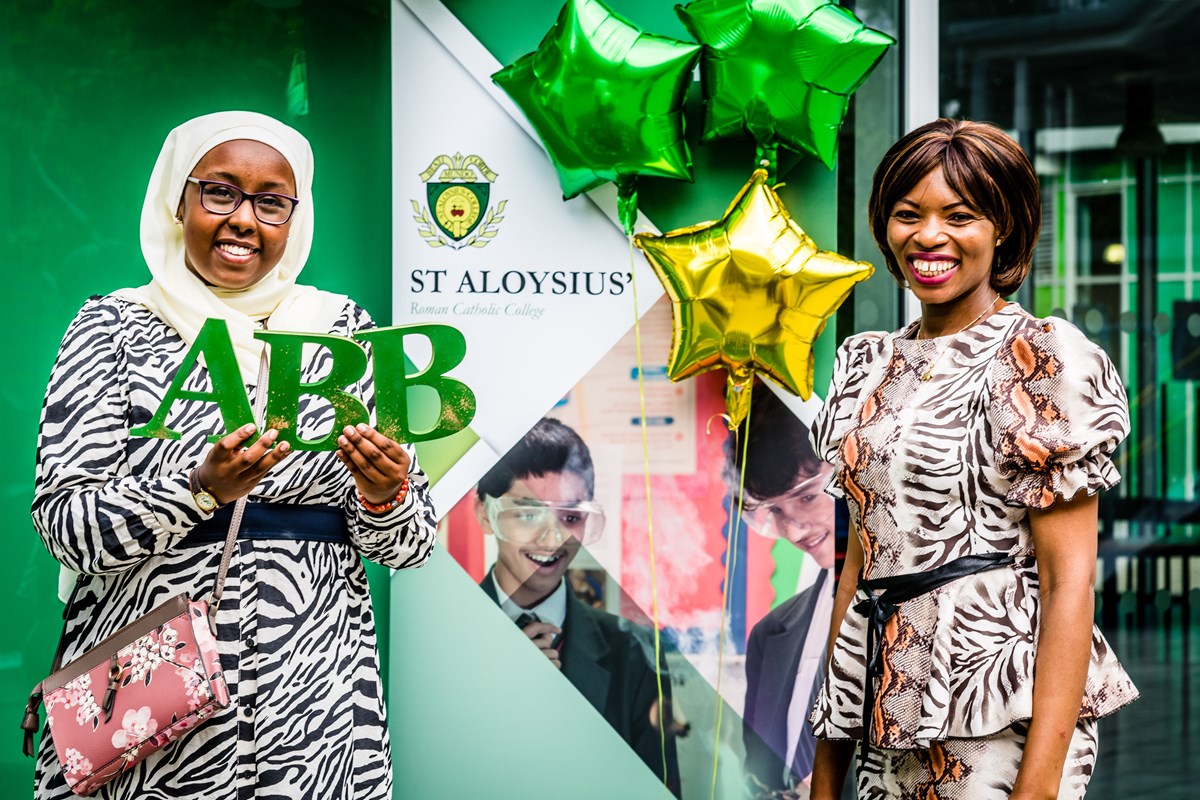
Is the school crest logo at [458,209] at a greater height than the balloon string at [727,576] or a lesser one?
greater

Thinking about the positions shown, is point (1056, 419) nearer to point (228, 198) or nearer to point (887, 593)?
point (887, 593)

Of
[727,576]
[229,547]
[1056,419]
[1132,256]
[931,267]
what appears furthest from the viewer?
[1132,256]

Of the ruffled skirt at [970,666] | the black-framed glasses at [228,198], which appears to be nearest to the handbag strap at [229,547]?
the black-framed glasses at [228,198]

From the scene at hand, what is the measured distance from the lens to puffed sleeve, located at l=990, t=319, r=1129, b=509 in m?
1.82

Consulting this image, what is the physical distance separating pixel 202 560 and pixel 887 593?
115 centimetres

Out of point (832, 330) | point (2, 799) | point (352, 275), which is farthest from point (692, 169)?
point (2, 799)

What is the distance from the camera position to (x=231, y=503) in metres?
2.15

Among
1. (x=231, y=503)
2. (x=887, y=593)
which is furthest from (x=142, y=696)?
(x=887, y=593)

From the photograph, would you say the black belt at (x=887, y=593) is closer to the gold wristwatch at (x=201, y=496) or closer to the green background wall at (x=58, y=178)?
the gold wristwatch at (x=201, y=496)

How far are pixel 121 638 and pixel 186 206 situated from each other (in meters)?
0.76

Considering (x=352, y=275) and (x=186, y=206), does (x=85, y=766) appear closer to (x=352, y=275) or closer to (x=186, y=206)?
(x=186, y=206)

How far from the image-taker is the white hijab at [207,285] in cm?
220

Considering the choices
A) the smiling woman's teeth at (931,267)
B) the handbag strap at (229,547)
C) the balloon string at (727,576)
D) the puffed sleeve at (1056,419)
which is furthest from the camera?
the balloon string at (727,576)

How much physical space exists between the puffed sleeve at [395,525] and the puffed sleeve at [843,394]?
719mm
